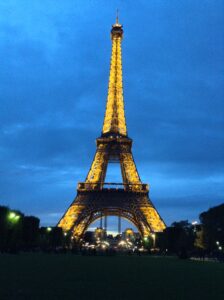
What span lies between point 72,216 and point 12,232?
69.2 feet

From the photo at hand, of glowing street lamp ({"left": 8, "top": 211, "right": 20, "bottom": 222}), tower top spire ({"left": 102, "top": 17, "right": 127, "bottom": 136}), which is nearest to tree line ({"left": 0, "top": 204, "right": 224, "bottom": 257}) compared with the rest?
glowing street lamp ({"left": 8, "top": 211, "right": 20, "bottom": 222})

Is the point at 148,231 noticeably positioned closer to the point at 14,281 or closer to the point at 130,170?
the point at 130,170

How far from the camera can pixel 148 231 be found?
88.3 metres

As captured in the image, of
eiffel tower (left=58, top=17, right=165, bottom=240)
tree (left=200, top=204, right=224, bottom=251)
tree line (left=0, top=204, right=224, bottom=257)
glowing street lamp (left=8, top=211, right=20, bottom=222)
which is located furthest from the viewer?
eiffel tower (left=58, top=17, right=165, bottom=240)

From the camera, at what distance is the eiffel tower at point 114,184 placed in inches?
3351

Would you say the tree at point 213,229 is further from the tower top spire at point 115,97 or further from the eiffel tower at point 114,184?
the tower top spire at point 115,97

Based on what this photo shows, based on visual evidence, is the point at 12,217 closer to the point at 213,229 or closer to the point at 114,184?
the point at 213,229

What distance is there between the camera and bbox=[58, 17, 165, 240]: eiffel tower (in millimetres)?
85125

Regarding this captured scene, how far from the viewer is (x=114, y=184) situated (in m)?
89.2

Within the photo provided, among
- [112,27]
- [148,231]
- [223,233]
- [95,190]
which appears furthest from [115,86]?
[223,233]

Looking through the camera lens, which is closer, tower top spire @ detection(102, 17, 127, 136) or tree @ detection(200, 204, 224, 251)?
tree @ detection(200, 204, 224, 251)

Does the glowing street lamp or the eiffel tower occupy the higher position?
the eiffel tower

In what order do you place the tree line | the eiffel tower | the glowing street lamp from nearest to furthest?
1. the glowing street lamp
2. the tree line
3. the eiffel tower

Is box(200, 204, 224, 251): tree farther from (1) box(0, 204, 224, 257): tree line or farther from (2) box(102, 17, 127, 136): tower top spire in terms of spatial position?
(2) box(102, 17, 127, 136): tower top spire
